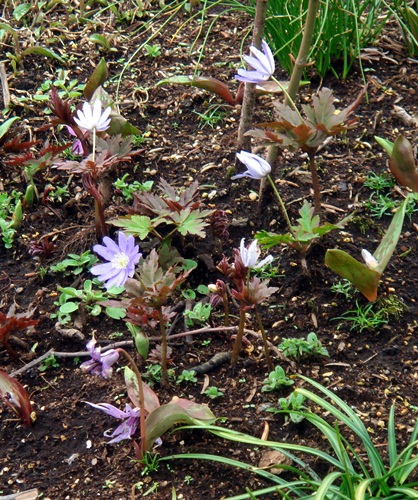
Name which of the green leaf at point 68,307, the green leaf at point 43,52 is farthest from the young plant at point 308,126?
the green leaf at point 43,52

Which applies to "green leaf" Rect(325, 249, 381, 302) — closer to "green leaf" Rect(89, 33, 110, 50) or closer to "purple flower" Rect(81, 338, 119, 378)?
"purple flower" Rect(81, 338, 119, 378)

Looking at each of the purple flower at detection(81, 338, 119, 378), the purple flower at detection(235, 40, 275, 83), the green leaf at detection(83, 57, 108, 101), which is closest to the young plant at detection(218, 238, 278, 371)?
the purple flower at detection(81, 338, 119, 378)

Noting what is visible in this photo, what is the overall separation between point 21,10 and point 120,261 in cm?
228

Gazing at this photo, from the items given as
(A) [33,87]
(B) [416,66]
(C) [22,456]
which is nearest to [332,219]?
(B) [416,66]

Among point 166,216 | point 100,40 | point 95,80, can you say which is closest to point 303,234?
point 166,216

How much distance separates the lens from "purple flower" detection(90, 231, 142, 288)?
2016 mm

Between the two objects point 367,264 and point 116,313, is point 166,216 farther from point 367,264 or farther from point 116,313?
point 367,264

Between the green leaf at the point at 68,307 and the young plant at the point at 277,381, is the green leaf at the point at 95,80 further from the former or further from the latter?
the young plant at the point at 277,381

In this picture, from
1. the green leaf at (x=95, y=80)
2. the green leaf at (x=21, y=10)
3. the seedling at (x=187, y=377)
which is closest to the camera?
the seedling at (x=187, y=377)

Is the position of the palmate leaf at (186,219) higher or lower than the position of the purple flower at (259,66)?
lower

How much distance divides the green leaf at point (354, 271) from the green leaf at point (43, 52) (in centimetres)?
195

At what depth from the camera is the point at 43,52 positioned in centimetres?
345

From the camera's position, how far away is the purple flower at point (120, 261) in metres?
2.02

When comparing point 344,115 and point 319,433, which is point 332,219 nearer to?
point 344,115
